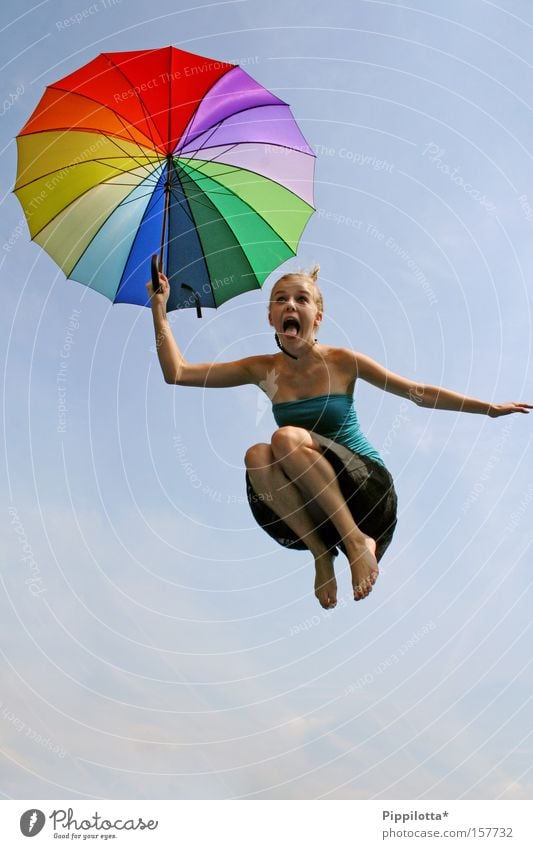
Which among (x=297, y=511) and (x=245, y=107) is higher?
(x=245, y=107)

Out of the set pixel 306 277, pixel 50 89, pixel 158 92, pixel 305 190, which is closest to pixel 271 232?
pixel 305 190

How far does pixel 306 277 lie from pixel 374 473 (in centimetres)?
285

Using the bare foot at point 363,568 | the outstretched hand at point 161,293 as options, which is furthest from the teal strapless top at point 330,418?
the outstretched hand at point 161,293

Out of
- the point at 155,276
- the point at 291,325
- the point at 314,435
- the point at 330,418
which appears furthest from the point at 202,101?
the point at 314,435

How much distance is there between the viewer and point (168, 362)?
10.5m

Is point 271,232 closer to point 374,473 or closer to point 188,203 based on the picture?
point 188,203

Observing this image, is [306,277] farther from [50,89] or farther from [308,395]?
[50,89]

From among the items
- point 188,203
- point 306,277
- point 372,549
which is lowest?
point 372,549

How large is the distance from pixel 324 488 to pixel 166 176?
17.5 ft

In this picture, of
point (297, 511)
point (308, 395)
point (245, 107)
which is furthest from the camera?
point (245, 107)

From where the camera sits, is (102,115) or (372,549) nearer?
(372,549)

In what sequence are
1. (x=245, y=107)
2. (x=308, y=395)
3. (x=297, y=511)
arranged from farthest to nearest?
(x=245, y=107)
(x=308, y=395)
(x=297, y=511)

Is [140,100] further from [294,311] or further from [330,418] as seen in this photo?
[330,418]

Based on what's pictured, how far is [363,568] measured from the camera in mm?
10000
